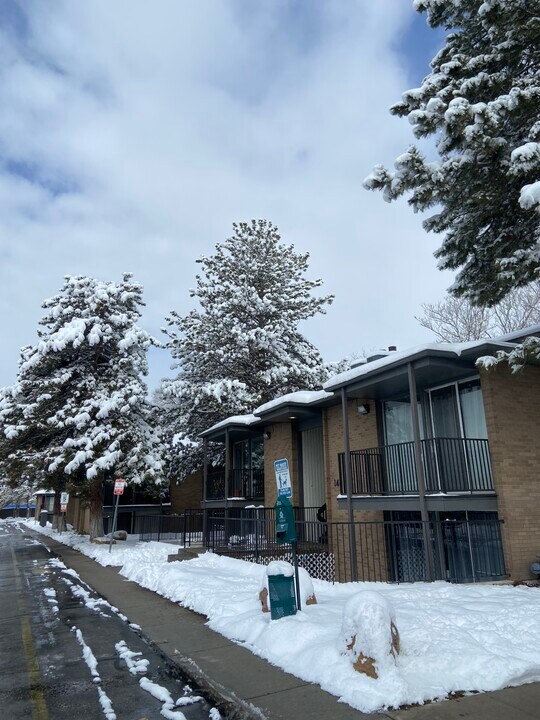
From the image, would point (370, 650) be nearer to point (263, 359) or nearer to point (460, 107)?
point (460, 107)

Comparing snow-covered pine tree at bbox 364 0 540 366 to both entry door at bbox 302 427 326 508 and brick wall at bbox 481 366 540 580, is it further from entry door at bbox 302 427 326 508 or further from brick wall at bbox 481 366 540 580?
entry door at bbox 302 427 326 508

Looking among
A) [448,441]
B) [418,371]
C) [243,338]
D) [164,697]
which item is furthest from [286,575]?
[243,338]

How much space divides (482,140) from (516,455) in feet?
19.5

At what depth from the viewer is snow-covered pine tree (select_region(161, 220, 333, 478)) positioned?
25.2 m

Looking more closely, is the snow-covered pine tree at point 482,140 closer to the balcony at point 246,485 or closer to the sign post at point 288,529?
the sign post at point 288,529

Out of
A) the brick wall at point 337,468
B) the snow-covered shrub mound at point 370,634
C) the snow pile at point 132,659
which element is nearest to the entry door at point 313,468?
the brick wall at point 337,468

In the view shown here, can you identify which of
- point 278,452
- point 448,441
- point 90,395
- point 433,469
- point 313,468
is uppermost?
point 90,395

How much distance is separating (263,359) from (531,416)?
1624 centimetres

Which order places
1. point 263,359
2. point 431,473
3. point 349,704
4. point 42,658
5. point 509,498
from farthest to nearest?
1. point 263,359
2. point 431,473
3. point 509,498
4. point 42,658
5. point 349,704

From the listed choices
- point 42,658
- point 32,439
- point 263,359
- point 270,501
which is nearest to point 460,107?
point 42,658

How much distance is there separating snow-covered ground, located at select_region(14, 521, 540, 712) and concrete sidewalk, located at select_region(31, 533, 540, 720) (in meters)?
0.14

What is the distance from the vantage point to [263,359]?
26.1m

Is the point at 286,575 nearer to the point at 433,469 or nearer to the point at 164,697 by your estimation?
the point at 164,697

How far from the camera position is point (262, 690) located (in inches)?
200
